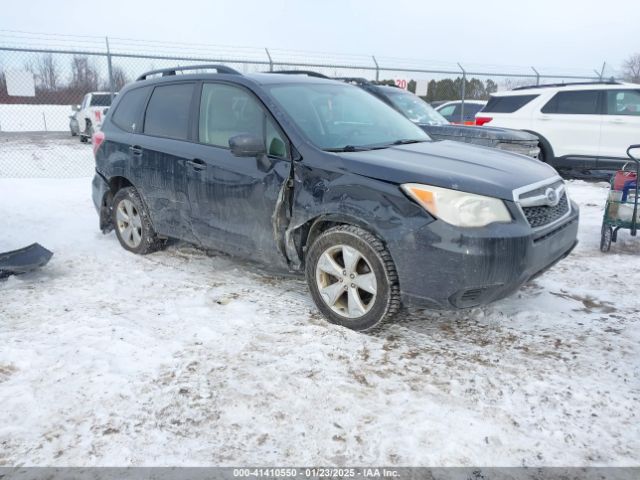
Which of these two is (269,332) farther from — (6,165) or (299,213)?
(6,165)

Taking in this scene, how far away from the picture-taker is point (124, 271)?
4.68m

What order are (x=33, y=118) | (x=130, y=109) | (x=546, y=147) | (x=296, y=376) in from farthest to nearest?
(x=33, y=118), (x=546, y=147), (x=130, y=109), (x=296, y=376)

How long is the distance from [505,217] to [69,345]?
2.83 metres

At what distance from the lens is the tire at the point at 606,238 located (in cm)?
522

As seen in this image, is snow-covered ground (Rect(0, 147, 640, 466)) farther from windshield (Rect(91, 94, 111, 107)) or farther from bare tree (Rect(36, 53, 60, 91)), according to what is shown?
windshield (Rect(91, 94, 111, 107))

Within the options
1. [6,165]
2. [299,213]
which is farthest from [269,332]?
[6,165]

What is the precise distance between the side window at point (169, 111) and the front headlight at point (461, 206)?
2.35 meters

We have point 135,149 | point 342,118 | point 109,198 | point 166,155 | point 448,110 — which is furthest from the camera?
point 448,110

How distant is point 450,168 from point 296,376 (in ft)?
5.33

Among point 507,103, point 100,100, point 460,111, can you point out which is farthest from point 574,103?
point 100,100

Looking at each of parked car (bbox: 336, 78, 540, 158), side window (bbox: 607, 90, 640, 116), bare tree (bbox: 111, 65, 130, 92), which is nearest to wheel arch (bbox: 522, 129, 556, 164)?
side window (bbox: 607, 90, 640, 116)

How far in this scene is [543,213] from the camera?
10.8 ft

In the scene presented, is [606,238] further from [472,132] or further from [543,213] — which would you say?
[472,132]

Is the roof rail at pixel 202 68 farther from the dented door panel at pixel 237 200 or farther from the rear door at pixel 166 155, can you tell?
the dented door panel at pixel 237 200
